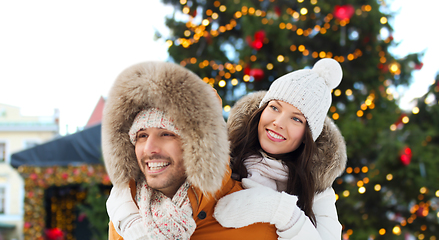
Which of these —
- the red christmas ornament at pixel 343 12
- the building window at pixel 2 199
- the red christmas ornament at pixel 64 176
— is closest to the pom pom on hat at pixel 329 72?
the red christmas ornament at pixel 343 12

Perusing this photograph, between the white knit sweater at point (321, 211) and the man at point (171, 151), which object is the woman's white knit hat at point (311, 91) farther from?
the man at point (171, 151)

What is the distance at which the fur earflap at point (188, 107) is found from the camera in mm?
1210

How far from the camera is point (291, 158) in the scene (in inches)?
68.8

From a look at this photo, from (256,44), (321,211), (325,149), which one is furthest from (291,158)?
(256,44)

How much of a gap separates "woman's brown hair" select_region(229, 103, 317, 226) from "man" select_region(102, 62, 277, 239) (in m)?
0.29

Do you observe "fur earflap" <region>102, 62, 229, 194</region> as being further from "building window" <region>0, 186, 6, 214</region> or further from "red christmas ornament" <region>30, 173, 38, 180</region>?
"building window" <region>0, 186, 6, 214</region>

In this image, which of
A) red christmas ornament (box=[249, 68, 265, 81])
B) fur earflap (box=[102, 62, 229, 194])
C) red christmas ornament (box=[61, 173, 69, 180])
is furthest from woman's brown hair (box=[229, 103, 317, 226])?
red christmas ornament (box=[61, 173, 69, 180])

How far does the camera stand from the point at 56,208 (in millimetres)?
7980


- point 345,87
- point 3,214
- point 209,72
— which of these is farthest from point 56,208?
point 3,214

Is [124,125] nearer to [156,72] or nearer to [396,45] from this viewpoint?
[156,72]

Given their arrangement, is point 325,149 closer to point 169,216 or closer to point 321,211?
point 321,211

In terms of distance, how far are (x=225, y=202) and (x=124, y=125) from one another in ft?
1.76

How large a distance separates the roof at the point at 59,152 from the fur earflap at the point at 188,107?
575 centimetres

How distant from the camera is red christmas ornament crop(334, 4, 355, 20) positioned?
3.81 m
